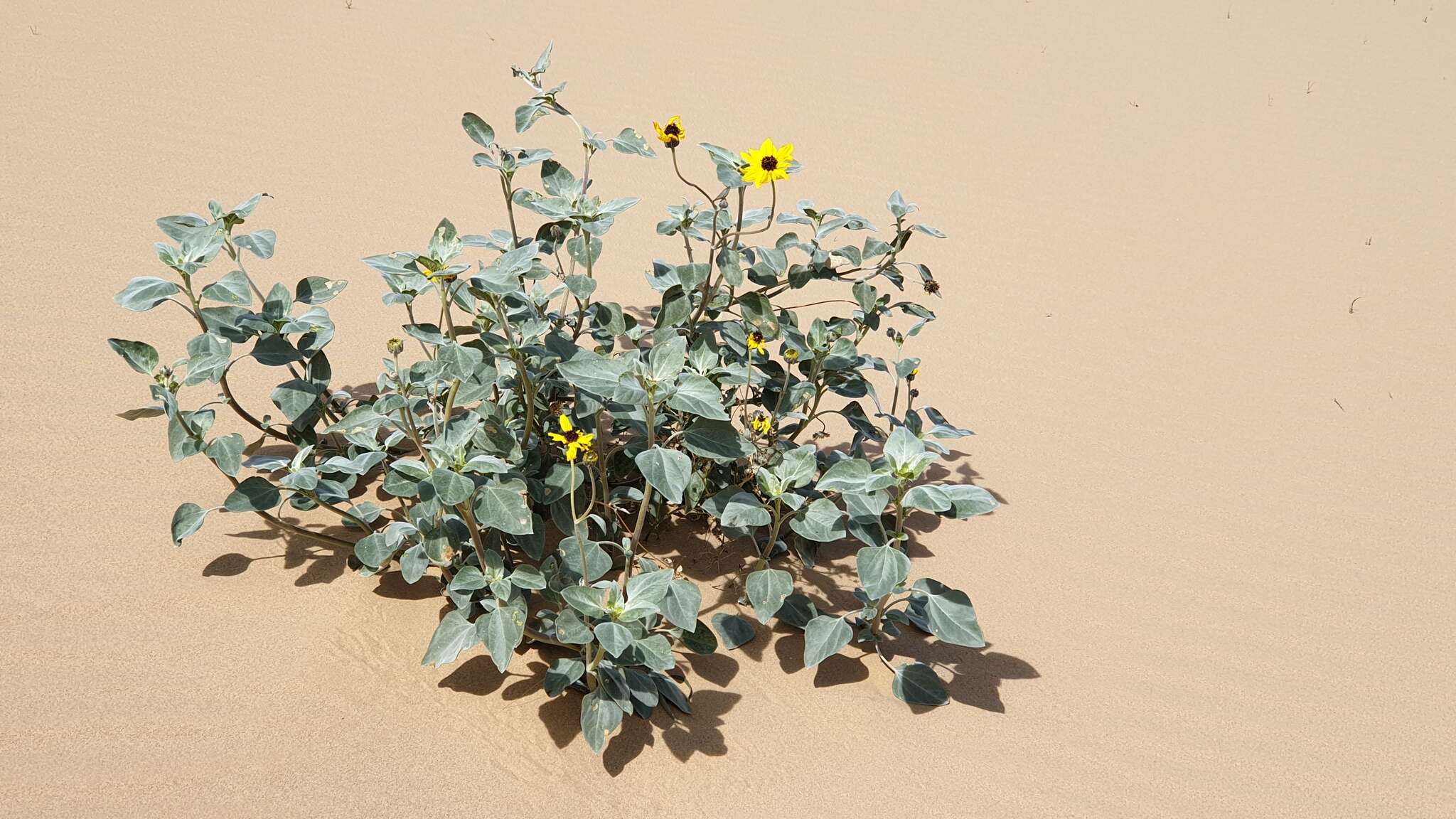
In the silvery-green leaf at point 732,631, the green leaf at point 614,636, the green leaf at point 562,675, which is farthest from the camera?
the silvery-green leaf at point 732,631

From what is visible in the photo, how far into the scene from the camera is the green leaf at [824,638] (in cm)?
253

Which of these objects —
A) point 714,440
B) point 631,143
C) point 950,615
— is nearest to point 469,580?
point 714,440

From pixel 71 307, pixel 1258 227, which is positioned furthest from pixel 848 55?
pixel 71 307

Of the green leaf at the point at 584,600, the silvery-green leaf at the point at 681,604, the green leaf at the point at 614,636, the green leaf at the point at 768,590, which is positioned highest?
the green leaf at the point at 768,590

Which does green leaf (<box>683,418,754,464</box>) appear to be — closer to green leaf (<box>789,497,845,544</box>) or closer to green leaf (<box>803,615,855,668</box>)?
green leaf (<box>789,497,845,544</box>)

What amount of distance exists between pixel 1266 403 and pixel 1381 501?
2.37 ft

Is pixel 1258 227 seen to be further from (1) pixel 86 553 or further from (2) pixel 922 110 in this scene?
(1) pixel 86 553

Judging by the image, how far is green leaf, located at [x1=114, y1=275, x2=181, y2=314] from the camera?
8.00ft

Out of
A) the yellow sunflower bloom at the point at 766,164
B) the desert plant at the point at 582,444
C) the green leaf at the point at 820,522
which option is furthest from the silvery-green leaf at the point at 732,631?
the yellow sunflower bloom at the point at 766,164

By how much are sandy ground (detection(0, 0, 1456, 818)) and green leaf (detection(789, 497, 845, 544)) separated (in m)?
0.46

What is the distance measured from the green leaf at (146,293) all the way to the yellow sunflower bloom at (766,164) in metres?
1.41

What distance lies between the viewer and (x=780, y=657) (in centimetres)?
281

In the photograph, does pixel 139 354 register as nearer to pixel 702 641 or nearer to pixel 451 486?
pixel 451 486

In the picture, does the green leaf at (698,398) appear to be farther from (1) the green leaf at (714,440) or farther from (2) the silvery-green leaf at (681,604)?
(2) the silvery-green leaf at (681,604)
